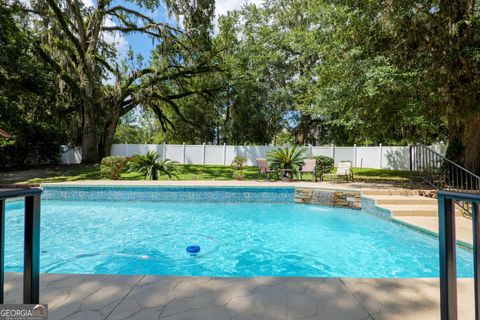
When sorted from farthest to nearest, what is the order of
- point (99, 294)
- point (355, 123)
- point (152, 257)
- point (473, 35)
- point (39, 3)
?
1. point (39, 3)
2. point (355, 123)
3. point (473, 35)
4. point (152, 257)
5. point (99, 294)

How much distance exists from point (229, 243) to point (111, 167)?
7.66 m

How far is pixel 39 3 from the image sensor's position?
39.7ft

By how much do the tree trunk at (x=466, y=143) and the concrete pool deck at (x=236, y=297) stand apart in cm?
744

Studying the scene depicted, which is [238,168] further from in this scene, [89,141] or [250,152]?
[89,141]

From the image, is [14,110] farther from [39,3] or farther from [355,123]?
[355,123]

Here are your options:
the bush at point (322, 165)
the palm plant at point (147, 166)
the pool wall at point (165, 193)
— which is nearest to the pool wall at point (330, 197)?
the pool wall at point (165, 193)

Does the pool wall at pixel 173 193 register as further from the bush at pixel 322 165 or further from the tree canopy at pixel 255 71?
the tree canopy at pixel 255 71

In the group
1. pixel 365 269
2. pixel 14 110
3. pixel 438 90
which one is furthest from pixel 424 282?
pixel 14 110

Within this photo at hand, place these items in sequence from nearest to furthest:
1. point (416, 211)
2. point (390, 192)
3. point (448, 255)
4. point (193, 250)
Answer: point (448, 255)
point (193, 250)
point (416, 211)
point (390, 192)

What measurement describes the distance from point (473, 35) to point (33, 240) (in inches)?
371

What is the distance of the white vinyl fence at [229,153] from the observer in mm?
17062

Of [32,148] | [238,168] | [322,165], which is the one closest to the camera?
[322,165]

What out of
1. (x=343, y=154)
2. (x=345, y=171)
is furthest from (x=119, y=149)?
(x=343, y=154)

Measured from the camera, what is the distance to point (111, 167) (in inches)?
415
